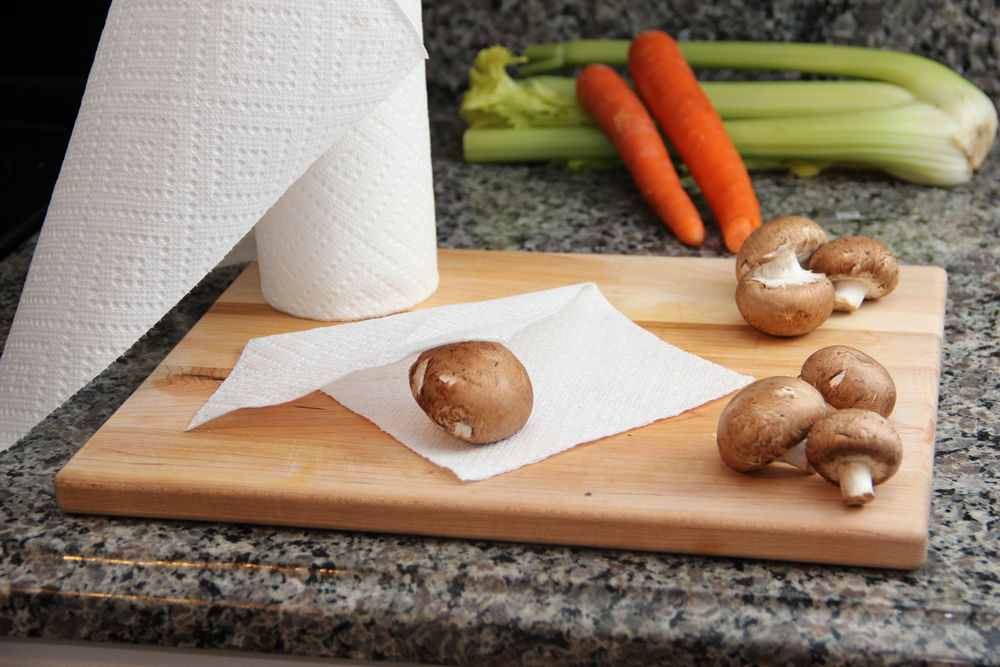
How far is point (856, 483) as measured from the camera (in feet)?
2.14

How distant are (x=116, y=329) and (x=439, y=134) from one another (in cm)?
93

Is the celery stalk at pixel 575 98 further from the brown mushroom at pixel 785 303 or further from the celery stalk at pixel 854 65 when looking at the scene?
the brown mushroom at pixel 785 303

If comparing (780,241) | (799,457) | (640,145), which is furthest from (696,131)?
(799,457)

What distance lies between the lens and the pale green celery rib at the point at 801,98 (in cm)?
138

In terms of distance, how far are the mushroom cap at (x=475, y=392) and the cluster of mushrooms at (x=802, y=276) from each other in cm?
27

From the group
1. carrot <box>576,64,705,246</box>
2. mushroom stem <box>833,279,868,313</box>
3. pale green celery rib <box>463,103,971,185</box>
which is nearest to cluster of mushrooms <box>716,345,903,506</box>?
mushroom stem <box>833,279,868,313</box>

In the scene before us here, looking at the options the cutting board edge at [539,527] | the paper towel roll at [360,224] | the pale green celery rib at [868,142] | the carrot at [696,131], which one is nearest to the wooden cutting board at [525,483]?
the cutting board edge at [539,527]

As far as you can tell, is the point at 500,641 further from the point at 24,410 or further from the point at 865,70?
the point at 865,70

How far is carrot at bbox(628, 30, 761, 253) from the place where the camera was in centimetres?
120

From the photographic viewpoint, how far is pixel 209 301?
109 cm

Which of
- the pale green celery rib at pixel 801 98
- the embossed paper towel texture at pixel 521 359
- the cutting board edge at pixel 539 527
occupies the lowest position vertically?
the cutting board edge at pixel 539 527

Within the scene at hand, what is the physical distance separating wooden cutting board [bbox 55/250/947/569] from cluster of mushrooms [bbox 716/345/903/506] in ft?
0.06

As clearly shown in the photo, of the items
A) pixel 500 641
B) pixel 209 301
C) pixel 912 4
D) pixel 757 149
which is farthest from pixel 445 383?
pixel 912 4

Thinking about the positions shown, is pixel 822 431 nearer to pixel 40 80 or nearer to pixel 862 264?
pixel 862 264
